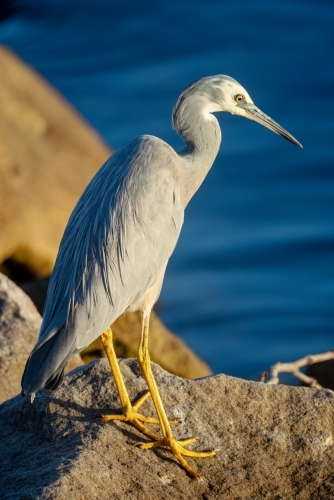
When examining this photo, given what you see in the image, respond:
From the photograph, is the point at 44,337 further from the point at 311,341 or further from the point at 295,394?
the point at 311,341

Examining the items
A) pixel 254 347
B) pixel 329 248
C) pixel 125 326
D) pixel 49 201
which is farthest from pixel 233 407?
pixel 329 248

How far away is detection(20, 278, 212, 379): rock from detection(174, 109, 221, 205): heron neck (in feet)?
7.08

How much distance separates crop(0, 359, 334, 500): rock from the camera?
13.8 ft

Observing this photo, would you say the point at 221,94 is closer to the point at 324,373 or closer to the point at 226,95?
the point at 226,95

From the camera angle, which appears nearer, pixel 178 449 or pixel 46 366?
pixel 46 366

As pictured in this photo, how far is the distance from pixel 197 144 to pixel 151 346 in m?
2.50

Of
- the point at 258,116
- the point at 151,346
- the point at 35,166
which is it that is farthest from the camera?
the point at 35,166

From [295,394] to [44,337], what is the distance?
1.39 meters

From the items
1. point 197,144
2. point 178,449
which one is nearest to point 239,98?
point 197,144

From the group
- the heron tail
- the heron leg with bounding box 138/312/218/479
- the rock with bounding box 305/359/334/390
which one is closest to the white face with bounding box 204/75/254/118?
the heron leg with bounding box 138/312/218/479

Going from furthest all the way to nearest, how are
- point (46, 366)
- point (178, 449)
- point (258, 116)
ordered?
point (258, 116) → point (178, 449) → point (46, 366)

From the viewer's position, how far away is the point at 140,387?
5090 mm

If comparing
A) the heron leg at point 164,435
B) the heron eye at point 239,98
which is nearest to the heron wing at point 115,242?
the heron leg at point 164,435

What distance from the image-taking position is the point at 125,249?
16.1 feet
